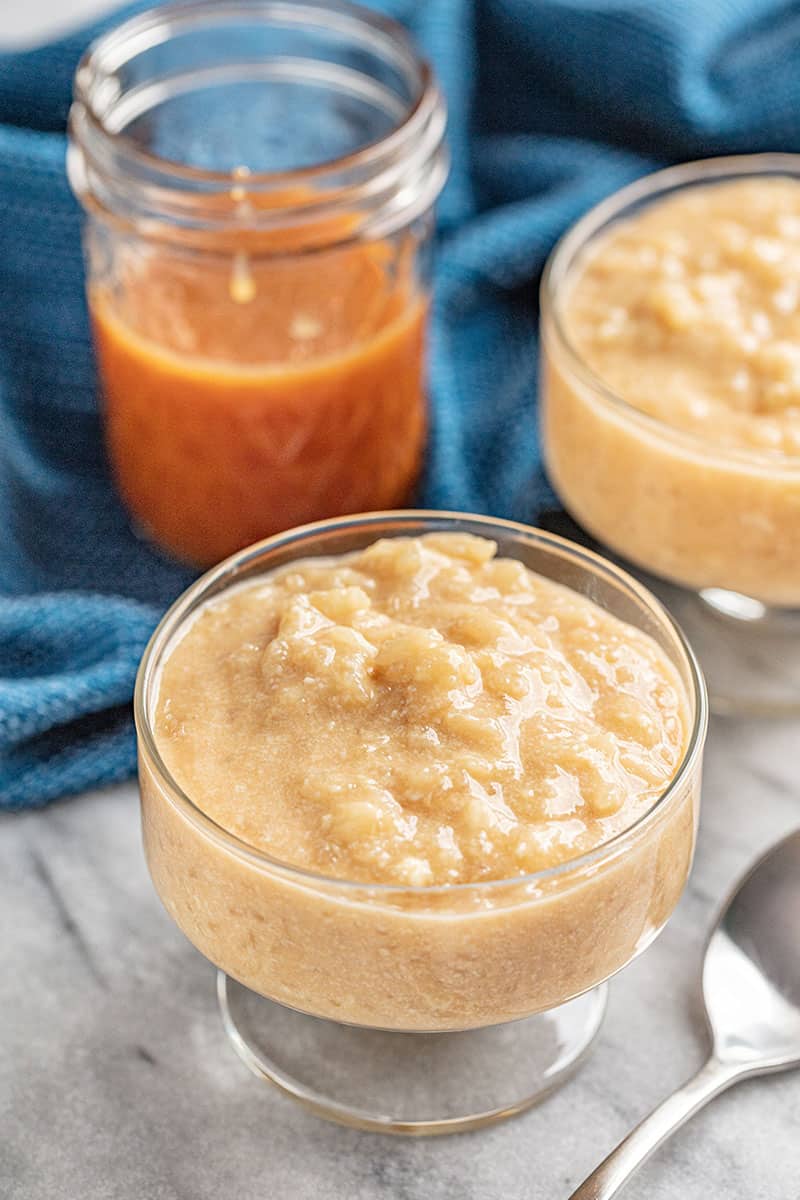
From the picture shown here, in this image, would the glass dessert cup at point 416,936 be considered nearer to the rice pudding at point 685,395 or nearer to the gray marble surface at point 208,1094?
A: the gray marble surface at point 208,1094

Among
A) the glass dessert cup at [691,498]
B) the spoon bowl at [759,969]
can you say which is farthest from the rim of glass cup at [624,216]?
the spoon bowl at [759,969]

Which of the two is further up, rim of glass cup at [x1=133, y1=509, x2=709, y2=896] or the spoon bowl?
rim of glass cup at [x1=133, y1=509, x2=709, y2=896]

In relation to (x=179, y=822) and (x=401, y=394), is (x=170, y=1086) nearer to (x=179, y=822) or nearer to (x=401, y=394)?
(x=179, y=822)

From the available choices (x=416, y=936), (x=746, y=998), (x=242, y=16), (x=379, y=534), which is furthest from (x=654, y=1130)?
(x=242, y=16)

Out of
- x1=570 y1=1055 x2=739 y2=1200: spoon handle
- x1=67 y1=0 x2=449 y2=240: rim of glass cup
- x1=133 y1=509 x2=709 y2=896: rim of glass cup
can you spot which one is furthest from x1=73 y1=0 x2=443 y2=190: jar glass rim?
x1=570 y1=1055 x2=739 y2=1200: spoon handle

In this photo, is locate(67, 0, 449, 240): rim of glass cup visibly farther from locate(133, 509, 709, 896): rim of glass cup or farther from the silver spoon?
the silver spoon

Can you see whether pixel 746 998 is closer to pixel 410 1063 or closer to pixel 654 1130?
pixel 654 1130
